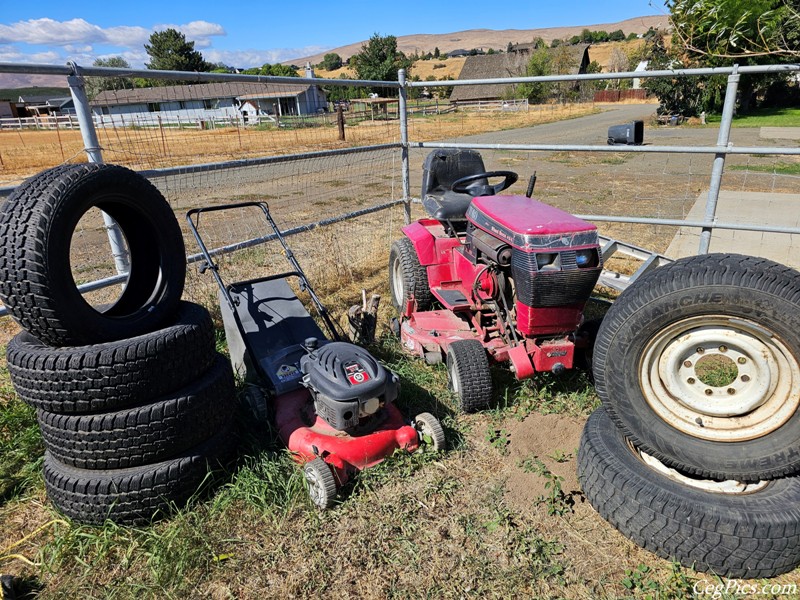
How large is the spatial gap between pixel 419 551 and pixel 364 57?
63.1 m

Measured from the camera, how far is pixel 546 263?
293 centimetres

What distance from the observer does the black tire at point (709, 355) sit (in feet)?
6.97

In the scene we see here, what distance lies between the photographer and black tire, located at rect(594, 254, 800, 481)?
2.12m

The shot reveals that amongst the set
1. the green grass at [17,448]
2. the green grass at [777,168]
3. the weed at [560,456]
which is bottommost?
the green grass at [777,168]

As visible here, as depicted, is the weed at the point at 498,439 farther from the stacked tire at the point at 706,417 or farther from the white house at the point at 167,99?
the white house at the point at 167,99

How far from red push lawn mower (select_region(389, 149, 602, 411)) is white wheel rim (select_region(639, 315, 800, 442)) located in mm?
737

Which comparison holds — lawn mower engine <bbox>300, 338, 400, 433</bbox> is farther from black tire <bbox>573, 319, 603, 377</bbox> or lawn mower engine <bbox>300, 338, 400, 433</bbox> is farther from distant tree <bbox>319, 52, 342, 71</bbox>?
distant tree <bbox>319, 52, 342, 71</bbox>

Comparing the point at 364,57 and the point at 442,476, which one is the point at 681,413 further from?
the point at 364,57

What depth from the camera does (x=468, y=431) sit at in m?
3.14

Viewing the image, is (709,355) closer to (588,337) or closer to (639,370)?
(639,370)

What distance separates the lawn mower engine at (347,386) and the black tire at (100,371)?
661 mm

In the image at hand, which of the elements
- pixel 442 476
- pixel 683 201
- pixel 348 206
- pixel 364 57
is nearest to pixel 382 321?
pixel 442 476

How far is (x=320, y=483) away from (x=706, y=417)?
1772 millimetres

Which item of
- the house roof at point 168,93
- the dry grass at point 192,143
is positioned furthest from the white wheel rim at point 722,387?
the dry grass at point 192,143
